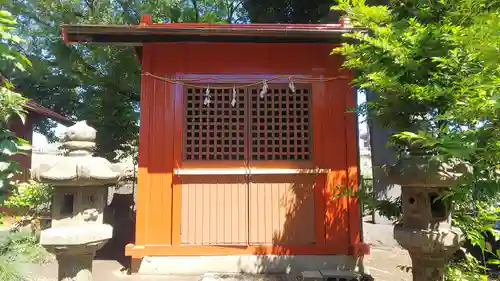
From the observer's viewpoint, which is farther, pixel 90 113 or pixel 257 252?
pixel 90 113

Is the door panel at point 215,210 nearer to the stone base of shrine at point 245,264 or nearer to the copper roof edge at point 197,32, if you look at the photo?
the stone base of shrine at point 245,264

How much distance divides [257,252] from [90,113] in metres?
9.23

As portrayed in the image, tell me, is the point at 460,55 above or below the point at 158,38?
below

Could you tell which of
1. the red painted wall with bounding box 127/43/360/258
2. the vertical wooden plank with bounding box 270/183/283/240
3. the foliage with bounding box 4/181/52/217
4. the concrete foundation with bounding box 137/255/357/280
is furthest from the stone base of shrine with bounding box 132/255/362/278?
the foliage with bounding box 4/181/52/217

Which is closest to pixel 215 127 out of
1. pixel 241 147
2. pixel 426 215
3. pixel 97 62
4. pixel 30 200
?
pixel 241 147

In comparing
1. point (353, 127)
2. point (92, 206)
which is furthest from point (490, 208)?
point (92, 206)

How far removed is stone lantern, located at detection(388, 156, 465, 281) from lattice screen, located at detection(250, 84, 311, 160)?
2301mm

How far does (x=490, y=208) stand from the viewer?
3.36m

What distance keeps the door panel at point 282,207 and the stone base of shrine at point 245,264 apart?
1.04ft

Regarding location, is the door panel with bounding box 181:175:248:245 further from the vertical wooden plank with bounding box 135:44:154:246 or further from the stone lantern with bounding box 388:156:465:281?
the stone lantern with bounding box 388:156:465:281

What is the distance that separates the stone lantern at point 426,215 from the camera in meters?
3.51

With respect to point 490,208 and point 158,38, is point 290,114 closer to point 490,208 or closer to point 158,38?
point 158,38

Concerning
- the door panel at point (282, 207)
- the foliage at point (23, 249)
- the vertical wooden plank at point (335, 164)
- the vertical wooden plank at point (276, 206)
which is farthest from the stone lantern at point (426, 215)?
the foliage at point (23, 249)

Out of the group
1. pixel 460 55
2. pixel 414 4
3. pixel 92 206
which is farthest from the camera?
pixel 414 4
